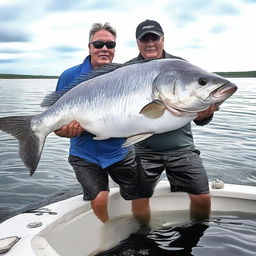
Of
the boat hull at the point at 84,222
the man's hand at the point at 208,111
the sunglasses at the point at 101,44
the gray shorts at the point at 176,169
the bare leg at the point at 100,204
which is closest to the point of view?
the boat hull at the point at 84,222

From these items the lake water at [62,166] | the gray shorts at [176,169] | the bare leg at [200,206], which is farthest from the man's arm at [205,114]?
the lake water at [62,166]

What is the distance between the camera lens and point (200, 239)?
4.66 meters

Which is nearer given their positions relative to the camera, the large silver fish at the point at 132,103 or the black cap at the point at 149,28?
the large silver fish at the point at 132,103

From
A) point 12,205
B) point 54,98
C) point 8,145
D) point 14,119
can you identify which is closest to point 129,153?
point 54,98

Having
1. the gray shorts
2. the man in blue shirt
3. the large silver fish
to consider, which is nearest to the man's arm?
the large silver fish

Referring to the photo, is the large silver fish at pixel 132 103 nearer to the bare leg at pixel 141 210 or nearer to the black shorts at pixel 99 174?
the black shorts at pixel 99 174

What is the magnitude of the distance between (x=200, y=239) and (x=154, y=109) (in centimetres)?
198

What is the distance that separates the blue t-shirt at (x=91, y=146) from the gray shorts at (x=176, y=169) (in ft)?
1.85

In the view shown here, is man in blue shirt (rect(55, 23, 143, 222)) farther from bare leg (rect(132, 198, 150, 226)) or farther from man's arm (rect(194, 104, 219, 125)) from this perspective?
man's arm (rect(194, 104, 219, 125))

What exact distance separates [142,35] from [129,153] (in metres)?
1.35

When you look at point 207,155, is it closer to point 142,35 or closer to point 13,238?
point 142,35

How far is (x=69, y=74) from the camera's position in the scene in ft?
14.2

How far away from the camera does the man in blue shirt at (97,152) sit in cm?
421

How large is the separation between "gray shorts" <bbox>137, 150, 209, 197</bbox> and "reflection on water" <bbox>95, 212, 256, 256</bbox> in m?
0.44
